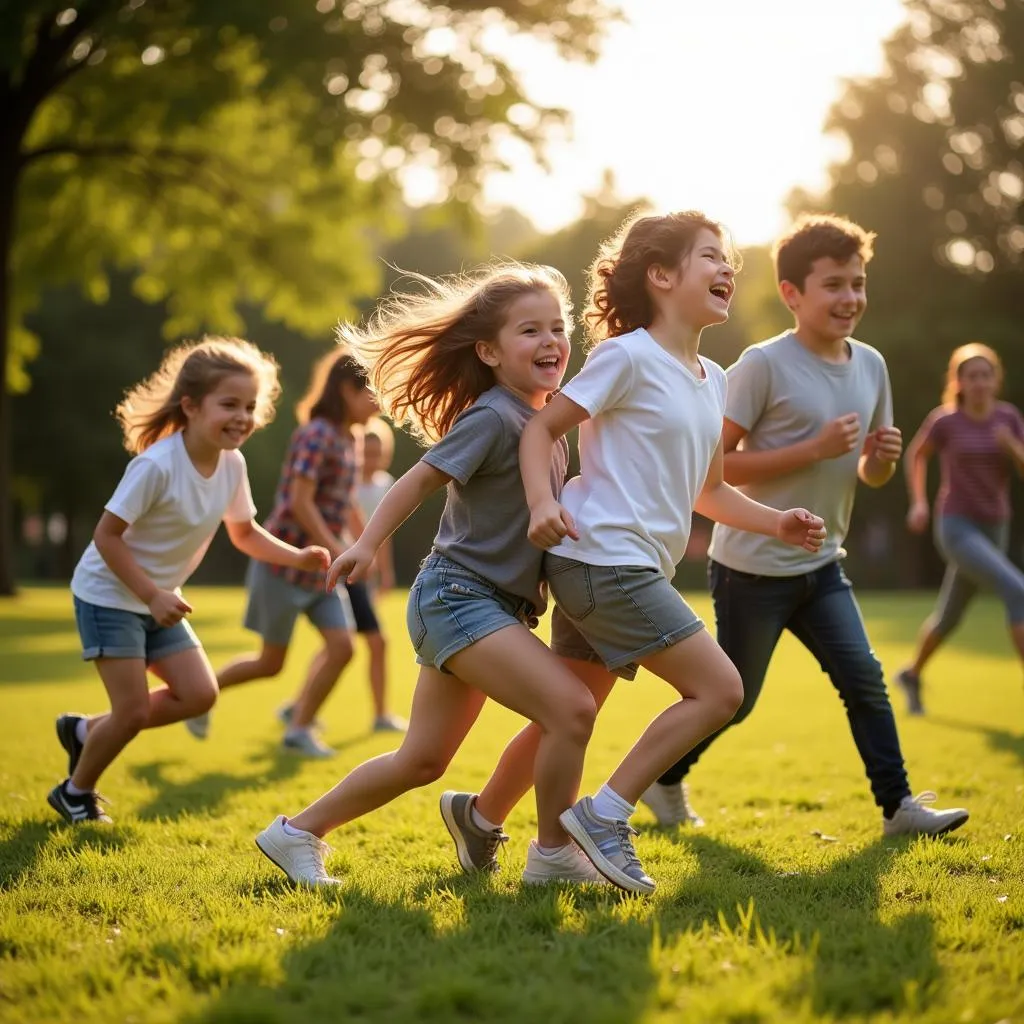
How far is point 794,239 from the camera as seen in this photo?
5516mm

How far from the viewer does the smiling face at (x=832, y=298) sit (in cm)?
536

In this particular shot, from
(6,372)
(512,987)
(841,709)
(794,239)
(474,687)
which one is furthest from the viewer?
(6,372)

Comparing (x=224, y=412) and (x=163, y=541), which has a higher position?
(x=224, y=412)

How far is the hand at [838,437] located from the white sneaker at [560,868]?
188 centimetres

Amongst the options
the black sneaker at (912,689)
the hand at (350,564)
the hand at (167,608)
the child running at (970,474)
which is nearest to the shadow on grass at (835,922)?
the hand at (350,564)

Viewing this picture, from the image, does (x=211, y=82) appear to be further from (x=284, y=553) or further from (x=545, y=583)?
(x=545, y=583)

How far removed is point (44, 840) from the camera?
5172mm

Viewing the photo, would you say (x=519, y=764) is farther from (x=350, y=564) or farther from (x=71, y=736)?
(x=71, y=736)

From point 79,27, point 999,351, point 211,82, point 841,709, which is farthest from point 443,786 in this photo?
point 999,351

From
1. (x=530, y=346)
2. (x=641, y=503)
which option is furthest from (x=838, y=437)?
(x=530, y=346)

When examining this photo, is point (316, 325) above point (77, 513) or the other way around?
above

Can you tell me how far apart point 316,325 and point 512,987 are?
817 inches

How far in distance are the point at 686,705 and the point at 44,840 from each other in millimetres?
2663

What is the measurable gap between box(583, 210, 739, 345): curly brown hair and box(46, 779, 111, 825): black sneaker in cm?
297
